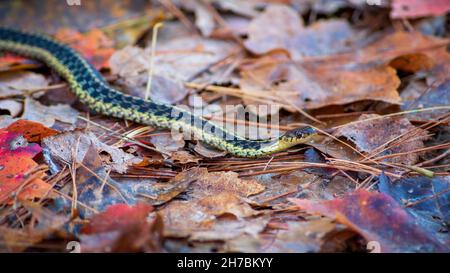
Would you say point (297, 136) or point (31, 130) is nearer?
point (31, 130)

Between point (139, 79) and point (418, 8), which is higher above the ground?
point (418, 8)

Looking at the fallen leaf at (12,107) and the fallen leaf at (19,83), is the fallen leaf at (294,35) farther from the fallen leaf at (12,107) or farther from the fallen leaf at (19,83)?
the fallen leaf at (12,107)

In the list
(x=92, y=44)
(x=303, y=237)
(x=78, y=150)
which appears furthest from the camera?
(x=92, y=44)

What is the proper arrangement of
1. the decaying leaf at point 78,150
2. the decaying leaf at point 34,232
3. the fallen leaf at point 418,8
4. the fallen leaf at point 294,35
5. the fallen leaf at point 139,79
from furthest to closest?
1. the fallen leaf at point 418,8
2. the fallen leaf at point 294,35
3. the fallen leaf at point 139,79
4. the decaying leaf at point 78,150
5. the decaying leaf at point 34,232

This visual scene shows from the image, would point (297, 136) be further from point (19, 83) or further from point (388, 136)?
point (19, 83)

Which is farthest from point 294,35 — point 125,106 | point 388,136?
point 125,106

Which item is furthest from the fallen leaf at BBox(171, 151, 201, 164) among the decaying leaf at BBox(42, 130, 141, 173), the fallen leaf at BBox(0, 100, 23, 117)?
the fallen leaf at BBox(0, 100, 23, 117)

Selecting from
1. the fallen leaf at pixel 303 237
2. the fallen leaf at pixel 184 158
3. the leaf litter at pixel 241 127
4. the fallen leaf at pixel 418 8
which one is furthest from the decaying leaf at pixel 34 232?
the fallen leaf at pixel 418 8

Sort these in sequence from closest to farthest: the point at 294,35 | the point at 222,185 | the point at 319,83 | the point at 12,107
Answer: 1. the point at 222,185
2. the point at 12,107
3. the point at 319,83
4. the point at 294,35
